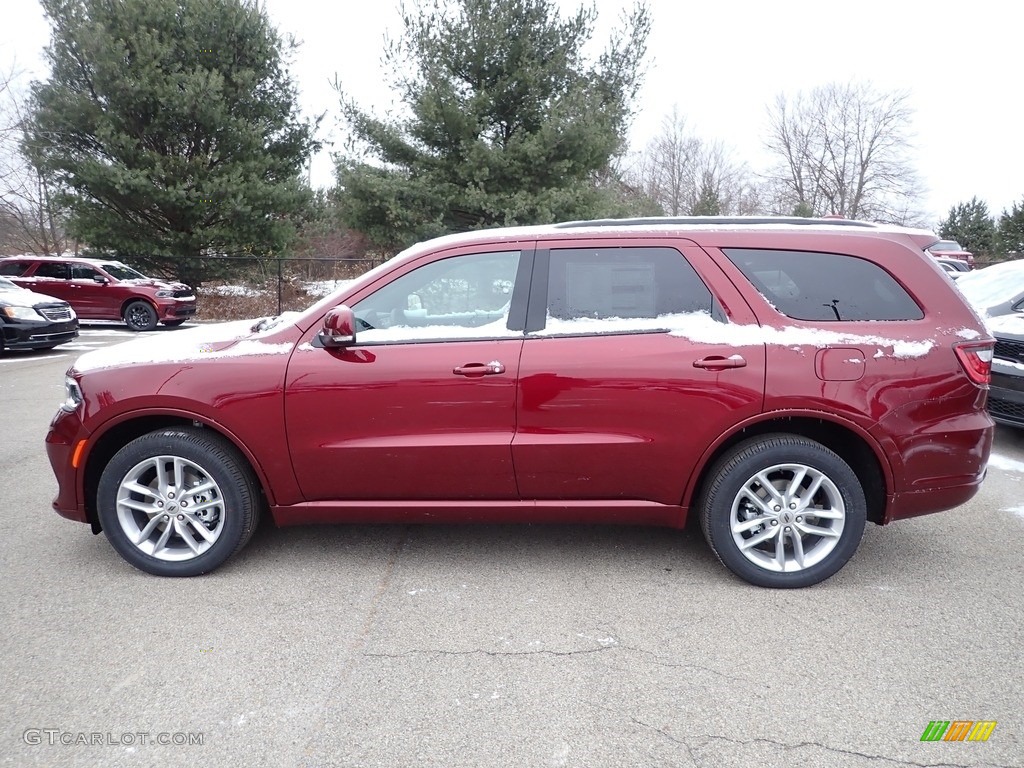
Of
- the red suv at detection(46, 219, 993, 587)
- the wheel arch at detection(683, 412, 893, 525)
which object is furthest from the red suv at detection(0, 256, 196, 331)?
the wheel arch at detection(683, 412, 893, 525)

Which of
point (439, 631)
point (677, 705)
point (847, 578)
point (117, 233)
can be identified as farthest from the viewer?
point (117, 233)

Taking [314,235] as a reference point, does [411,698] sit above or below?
below

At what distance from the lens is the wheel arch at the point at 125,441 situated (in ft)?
11.8

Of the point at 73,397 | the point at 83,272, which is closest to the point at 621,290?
the point at 73,397

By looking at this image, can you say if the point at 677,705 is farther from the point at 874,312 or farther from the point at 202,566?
the point at 202,566

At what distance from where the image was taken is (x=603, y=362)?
11.3 ft

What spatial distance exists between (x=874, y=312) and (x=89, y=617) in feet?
13.1

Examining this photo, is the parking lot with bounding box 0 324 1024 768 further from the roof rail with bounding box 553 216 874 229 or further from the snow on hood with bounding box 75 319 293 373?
the roof rail with bounding box 553 216 874 229

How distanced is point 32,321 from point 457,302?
36.5ft

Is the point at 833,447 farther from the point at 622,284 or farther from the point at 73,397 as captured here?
the point at 73,397

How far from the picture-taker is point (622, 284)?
3611 millimetres

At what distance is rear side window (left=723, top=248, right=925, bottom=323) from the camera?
350 centimetres

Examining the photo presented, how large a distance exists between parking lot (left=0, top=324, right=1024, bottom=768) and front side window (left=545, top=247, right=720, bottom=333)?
4.33 ft

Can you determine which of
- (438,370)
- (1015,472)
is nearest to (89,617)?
(438,370)
